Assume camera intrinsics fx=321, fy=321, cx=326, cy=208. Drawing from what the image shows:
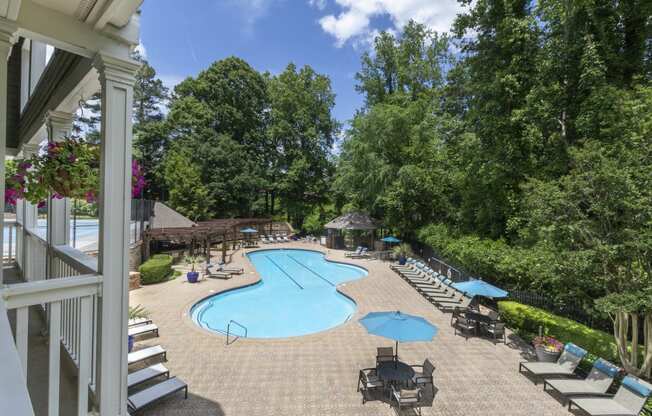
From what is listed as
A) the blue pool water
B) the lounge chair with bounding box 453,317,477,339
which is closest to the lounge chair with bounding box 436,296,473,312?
the lounge chair with bounding box 453,317,477,339

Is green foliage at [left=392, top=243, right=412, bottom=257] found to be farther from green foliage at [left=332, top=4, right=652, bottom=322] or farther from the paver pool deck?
the paver pool deck

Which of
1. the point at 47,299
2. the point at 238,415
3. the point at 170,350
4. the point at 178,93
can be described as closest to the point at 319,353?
the point at 238,415

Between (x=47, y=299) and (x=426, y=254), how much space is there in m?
22.4

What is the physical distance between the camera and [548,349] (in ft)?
28.2

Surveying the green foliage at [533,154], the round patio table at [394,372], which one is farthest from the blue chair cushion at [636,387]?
the round patio table at [394,372]

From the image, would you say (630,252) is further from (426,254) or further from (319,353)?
(426,254)

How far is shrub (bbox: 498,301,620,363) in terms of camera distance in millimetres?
8508

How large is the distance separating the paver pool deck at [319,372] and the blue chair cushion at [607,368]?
144 cm

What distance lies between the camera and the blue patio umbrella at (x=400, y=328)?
7238 millimetres

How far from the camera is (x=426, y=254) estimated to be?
22.8 m

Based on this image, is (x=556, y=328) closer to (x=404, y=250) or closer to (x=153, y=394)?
(x=153, y=394)

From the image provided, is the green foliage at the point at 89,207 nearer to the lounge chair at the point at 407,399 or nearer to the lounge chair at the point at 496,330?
the lounge chair at the point at 407,399

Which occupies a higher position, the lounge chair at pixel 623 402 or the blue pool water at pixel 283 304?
the lounge chair at pixel 623 402

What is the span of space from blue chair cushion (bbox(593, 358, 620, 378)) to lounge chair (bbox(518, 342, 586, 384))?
34 cm
